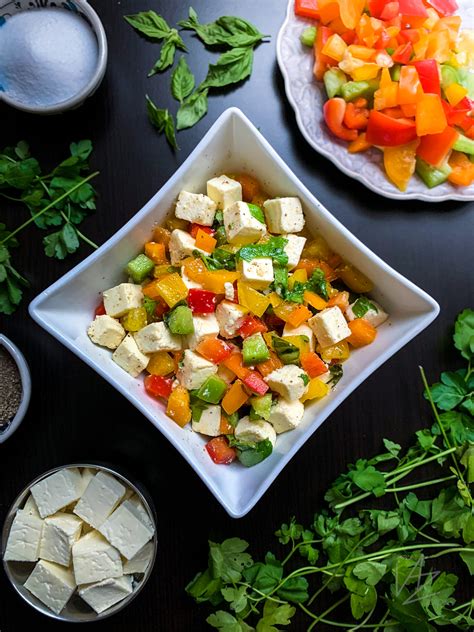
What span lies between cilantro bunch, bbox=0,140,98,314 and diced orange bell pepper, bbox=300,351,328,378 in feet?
2.17

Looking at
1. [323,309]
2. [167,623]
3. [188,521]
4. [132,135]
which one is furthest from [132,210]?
[167,623]

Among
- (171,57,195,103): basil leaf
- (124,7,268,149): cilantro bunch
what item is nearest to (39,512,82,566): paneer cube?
(124,7,268,149): cilantro bunch

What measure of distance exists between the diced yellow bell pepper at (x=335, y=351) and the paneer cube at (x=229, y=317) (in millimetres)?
201

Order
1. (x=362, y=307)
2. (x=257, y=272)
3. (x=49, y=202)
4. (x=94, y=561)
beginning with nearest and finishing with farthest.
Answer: (x=257, y=272)
(x=362, y=307)
(x=94, y=561)
(x=49, y=202)

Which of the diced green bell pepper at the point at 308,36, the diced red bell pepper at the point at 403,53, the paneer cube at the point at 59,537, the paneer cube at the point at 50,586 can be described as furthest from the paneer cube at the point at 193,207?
the paneer cube at the point at 50,586

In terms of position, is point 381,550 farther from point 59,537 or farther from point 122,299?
point 122,299

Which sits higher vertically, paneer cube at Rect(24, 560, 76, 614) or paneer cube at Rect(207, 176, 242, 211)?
paneer cube at Rect(207, 176, 242, 211)

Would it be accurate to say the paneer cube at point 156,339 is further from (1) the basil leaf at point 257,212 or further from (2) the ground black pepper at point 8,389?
(2) the ground black pepper at point 8,389

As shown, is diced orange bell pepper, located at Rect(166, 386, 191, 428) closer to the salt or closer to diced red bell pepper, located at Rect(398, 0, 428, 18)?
the salt

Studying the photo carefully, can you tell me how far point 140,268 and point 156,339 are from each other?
179 mm

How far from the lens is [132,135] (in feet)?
5.76

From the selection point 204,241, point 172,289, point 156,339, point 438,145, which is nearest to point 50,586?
point 156,339

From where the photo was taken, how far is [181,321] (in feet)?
4.51

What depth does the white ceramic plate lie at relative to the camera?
1687 millimetres
